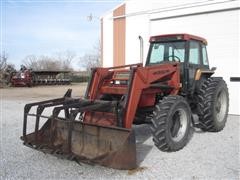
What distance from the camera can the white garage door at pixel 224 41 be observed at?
35.3ft

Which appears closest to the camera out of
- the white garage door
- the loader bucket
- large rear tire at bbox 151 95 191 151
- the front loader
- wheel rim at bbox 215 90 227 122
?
the loader bucket

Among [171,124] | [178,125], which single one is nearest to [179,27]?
[178,125]

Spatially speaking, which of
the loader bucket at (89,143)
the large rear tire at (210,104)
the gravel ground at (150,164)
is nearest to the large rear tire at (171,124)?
the gravel ground at (150,164)

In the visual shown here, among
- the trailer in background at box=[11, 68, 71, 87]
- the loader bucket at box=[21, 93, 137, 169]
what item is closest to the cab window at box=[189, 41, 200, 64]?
the loader bucket at box=[21, 93, 137, 169]

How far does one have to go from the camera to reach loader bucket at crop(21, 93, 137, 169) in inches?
187

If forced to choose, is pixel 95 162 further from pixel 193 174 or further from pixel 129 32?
pixel 129 32

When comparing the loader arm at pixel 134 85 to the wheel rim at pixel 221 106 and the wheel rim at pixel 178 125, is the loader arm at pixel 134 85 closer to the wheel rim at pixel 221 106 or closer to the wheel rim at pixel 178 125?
the wheel rim at pixel 178 125

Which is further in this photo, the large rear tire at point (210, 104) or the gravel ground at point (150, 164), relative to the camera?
the large rear tire at point (210, 104)

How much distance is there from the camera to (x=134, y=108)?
571cm

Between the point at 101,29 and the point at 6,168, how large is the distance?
10.2 meters

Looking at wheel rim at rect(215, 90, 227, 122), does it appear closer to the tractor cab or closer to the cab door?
the tractor cab

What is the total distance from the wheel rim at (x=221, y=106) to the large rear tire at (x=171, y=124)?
70.5 inches

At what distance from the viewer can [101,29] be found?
48.0 ft

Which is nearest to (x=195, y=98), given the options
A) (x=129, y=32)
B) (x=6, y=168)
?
(x=6, y=168)
